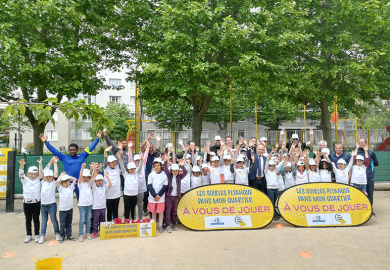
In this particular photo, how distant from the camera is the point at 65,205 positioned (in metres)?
6.52

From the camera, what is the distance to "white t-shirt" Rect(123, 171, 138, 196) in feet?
23.9

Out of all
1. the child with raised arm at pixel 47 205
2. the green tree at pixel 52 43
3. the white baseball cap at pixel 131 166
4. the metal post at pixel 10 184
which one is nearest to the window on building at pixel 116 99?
the green tree at pixel 52 43

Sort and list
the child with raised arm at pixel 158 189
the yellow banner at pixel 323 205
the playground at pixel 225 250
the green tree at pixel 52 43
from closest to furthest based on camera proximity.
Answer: the playground at pixel 225 250 < the child with raised arm at pixel 158 189 < the yellow banner at pixel 323 205 < the green tree at pixel 52 43

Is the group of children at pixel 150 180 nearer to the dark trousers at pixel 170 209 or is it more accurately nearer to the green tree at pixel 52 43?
the dark trousers at pixel 170 209

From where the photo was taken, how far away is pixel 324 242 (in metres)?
6.29

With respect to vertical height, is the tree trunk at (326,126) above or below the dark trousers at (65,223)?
above

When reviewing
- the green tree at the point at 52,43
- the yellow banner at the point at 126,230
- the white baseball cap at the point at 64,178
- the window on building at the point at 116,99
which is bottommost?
the yellow banner at the point at 126,230

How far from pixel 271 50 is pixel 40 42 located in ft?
31.7

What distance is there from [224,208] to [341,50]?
11.2 m

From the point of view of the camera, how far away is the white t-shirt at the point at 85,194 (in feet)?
21.8

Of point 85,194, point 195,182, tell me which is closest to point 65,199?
point 85,194

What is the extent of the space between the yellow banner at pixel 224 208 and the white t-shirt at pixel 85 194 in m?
2.04

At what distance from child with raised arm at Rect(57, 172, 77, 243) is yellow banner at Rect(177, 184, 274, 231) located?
7.90 feet

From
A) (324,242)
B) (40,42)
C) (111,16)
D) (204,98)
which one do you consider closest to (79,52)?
(40,42)
